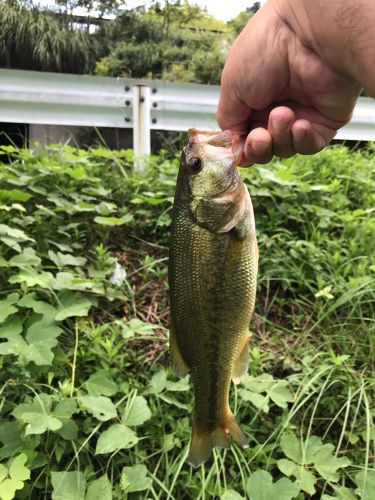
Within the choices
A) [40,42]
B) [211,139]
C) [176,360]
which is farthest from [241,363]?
[40,42]

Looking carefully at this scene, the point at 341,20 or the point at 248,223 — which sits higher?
the point at 341,20

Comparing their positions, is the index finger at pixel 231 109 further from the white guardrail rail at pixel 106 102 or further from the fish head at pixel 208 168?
the white guardrail rail at pixel 106 102

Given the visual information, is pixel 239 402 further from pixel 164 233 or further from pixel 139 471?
pixel 164 233

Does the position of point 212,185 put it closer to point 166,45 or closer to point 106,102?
point 106,102

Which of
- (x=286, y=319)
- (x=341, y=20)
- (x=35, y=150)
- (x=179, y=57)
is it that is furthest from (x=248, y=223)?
(x=179, y=57)

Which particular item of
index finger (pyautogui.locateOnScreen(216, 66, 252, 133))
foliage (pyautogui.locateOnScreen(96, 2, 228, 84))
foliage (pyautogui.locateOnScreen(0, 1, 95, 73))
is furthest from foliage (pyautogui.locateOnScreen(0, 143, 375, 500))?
foliage (pyautogui.locateOnScreen(96, 2, 228, 84))

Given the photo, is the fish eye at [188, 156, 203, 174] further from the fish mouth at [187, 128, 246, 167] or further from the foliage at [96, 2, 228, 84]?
the foliage at [96, 2, 228, 84]
